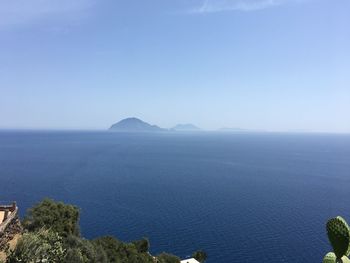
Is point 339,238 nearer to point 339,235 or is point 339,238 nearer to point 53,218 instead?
point 339,235

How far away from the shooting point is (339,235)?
409 cm

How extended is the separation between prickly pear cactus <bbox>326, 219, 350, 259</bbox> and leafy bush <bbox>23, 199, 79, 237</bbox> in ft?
84.7

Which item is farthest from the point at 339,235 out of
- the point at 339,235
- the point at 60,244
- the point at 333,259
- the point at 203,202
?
the point at 203,202

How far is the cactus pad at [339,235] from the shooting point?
159 inches

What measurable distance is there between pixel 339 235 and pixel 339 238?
0.11 ft

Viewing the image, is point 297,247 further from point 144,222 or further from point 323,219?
point 144,222

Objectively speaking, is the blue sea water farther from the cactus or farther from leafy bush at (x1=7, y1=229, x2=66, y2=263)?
the cactus

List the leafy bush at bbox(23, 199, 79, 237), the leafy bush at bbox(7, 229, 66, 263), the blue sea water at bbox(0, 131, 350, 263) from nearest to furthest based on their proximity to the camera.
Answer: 1. the leafy bush at bbox(7, 229, 66, 263)
2. the leafy bush at bbox(23, 199, 79, 237)
3. the blue sea water at bbox(0, 131, 350, 263)

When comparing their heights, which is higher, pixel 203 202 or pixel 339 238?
pixel 339 238

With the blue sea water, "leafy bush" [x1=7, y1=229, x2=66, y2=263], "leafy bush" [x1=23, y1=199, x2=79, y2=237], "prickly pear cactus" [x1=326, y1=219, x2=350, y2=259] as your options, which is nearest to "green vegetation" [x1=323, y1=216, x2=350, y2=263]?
"prickly pear cactus" [x1=326, y1=219, x2=350, y2=259]

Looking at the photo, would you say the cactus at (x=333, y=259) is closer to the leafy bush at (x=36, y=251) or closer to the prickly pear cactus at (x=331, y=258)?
the prickly pear cactus at (x=331, y=258)

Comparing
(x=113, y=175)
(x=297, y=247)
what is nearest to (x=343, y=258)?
(x=297, y=247)

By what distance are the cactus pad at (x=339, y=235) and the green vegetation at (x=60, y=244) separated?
65.3ft

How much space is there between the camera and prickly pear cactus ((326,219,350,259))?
13.3 feet
